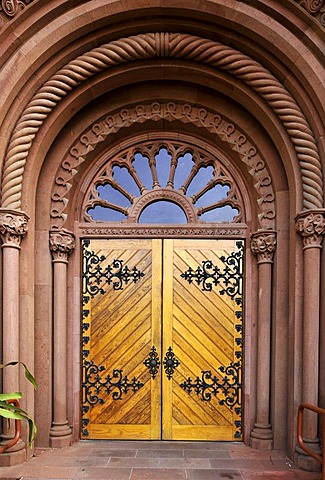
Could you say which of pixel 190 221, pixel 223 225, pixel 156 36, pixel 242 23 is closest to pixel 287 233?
pixel 223 225

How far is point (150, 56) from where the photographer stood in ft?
14.7

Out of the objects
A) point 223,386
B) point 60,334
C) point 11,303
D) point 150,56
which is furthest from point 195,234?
point 11,303

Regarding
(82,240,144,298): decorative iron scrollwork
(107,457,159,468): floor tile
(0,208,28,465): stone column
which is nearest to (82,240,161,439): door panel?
(82,240,144,298): decorative iron scrollwork

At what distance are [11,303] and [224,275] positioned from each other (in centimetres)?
229

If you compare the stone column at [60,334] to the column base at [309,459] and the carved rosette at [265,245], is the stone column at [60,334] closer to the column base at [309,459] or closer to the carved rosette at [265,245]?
the carved rosette at [265,245]

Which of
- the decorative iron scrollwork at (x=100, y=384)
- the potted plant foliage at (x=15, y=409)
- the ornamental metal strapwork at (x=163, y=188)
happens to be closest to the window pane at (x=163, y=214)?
the ornamental metal strapwork at (x=163, y=188)

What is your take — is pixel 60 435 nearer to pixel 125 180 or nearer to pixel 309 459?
pixel 309 459

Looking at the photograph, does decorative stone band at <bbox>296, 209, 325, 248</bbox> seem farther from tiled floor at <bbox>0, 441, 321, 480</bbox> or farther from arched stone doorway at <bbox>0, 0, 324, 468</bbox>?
tiled floor at <bbox>0, 441, 321, 480</bbox>

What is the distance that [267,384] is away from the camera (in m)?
4.64

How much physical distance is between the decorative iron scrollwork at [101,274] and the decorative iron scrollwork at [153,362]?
2.66 ft

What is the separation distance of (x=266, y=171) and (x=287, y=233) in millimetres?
728

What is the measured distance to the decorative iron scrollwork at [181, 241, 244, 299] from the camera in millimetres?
4941

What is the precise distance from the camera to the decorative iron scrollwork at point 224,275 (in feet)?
16.2

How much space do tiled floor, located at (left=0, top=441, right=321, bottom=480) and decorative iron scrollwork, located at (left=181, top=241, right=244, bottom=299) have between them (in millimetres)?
1648
